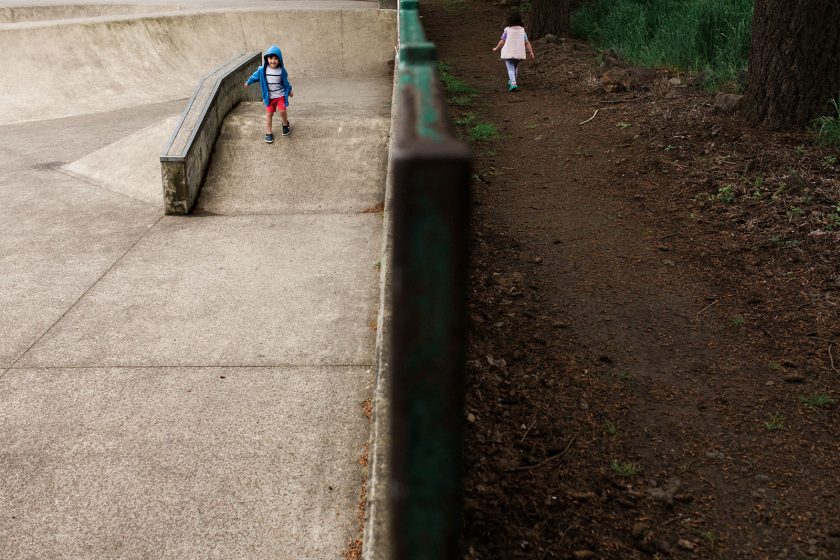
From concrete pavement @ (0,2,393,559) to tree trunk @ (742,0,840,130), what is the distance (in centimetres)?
407

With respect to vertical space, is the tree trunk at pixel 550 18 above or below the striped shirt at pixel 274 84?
above

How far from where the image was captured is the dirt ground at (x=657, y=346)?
3238 millimetres

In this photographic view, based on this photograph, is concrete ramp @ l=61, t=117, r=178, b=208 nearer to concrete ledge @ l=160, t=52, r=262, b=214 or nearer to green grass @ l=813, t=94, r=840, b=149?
concrete ledge @ l=160, t=52, r=262, b=214

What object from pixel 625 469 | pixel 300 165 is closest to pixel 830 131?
pixel 625 469

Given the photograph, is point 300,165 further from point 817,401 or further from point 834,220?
point 817,401

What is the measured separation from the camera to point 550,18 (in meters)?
15.1

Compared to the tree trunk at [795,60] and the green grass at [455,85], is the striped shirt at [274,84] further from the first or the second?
the tree trunk at [795,60]

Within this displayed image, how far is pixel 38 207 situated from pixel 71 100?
651 centimetres

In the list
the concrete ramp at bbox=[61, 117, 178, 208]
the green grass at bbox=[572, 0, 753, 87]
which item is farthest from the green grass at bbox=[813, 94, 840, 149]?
the concrete ramp at bbox=[61, 117, 178, 208]

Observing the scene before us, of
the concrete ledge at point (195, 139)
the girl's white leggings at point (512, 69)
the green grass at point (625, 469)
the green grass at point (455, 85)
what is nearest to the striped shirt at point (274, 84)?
the concrete ledge at point (195, 139)

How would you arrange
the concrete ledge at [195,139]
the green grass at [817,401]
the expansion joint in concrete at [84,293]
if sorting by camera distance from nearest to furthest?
the green grass at [817,401]
the expansion joint in concrete at [84,293]
the concrete ledge at [195,139]

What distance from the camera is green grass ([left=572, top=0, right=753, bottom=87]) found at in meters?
9.49

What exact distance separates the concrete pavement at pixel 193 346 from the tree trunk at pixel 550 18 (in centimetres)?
673

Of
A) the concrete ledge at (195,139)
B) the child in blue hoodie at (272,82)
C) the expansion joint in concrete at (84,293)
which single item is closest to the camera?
the expansion joint in concrete at (84,293)
